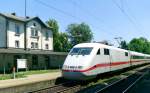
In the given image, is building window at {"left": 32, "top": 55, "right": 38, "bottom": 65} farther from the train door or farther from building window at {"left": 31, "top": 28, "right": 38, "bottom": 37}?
the train door

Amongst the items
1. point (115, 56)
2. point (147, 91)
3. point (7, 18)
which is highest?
point (7, 18)

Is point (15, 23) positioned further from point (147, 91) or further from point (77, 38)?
point (77, 38)

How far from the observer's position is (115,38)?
62531 millimetres

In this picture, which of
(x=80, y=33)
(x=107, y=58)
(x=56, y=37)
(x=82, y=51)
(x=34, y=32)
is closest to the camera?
(x=82, y=51)

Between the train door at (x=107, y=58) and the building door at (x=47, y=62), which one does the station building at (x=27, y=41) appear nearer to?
the building door at (x=47, y=62)

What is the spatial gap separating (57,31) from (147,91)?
79.0m

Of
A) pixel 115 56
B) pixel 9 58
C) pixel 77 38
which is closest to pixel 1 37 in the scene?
pixel 9 58

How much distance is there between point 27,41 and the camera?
4912cm

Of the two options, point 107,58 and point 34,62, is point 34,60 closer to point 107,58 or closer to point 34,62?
point 34,62

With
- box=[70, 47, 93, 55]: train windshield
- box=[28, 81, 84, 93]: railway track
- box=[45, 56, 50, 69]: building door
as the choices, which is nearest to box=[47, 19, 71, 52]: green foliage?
box=[45, 56, 50, 69]: building door

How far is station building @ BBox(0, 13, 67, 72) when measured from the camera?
40216mm

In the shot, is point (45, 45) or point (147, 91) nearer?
point (147, 91)

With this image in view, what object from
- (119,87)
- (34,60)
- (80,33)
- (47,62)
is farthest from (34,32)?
(80,33)

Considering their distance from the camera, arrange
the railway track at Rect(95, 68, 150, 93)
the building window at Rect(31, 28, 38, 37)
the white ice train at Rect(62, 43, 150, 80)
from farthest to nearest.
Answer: the building window at Rect(31, 28, 38, 37), the white ice train at Rect(62, 43, 150, 80), the railway track at Rect(95, 68, 150, 93)
